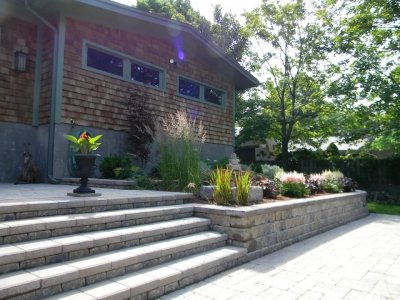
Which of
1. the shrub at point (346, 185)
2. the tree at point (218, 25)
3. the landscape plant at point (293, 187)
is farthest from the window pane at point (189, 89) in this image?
the tree at point (218, 25)

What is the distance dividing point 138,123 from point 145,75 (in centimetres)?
165

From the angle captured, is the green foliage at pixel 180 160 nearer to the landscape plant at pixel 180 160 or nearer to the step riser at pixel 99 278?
the landscape plant at pixel 180 160

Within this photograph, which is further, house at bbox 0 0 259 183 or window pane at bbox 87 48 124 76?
window pane at bbox 87 48 124 76

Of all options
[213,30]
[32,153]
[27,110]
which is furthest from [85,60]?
[213,30]

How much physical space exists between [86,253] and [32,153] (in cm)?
508

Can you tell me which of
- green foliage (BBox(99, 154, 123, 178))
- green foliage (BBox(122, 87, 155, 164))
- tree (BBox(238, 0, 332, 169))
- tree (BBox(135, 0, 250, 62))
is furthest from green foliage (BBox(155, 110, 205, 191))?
tree (BBox(135, 0, 250, 62))

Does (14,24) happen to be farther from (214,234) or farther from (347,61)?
(347,61)

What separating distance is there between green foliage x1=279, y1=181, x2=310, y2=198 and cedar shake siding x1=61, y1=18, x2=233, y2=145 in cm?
410

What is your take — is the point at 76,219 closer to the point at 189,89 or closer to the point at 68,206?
the point at 68,206

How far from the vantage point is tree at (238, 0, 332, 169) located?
14453 mm

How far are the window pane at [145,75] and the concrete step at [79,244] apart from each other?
218 inches

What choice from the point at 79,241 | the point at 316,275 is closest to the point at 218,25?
the point at 316,275

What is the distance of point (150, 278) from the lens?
8.59 ft

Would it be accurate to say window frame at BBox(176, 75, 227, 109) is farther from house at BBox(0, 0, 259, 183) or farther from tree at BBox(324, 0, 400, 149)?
tree at BBox(324, 0, 400, 149)
